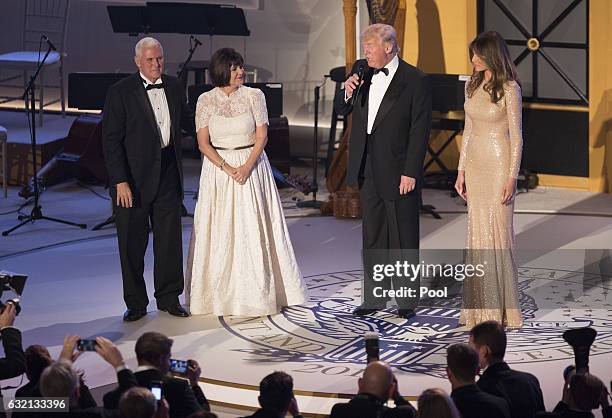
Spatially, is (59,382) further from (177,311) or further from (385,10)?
(385,10)

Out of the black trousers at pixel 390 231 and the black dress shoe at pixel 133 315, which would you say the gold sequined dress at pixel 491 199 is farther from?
the black dress shoe at pixel 133 315

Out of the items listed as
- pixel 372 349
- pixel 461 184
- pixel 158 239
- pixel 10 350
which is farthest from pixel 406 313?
pixel 10 350

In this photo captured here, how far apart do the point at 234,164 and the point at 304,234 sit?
7.76 ft

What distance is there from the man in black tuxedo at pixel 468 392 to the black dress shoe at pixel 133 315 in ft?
10.4

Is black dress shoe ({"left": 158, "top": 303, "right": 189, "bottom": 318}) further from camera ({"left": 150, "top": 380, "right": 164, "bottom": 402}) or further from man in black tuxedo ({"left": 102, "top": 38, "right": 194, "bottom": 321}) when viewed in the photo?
camera ({"left": 150, "top": 380, "right": 164, "bottom": 402})

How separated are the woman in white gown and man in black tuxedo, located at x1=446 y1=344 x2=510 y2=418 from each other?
2.87m

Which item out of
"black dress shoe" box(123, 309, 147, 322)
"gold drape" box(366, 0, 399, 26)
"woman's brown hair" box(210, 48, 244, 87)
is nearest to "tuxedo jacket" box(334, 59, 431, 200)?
"woman's brown hair" box(210, 48, 244, 87)

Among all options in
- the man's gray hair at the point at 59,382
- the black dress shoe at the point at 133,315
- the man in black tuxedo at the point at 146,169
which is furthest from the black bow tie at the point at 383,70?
the man's gray hair at the point at 59,382

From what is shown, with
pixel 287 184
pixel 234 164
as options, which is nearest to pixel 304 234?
pixel 287 184

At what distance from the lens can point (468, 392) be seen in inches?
179

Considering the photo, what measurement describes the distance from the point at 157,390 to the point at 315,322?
119 inches

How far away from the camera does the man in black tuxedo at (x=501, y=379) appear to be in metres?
4.77

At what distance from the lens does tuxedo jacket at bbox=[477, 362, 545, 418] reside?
4.76m

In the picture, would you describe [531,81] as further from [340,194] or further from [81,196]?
[81,196]
